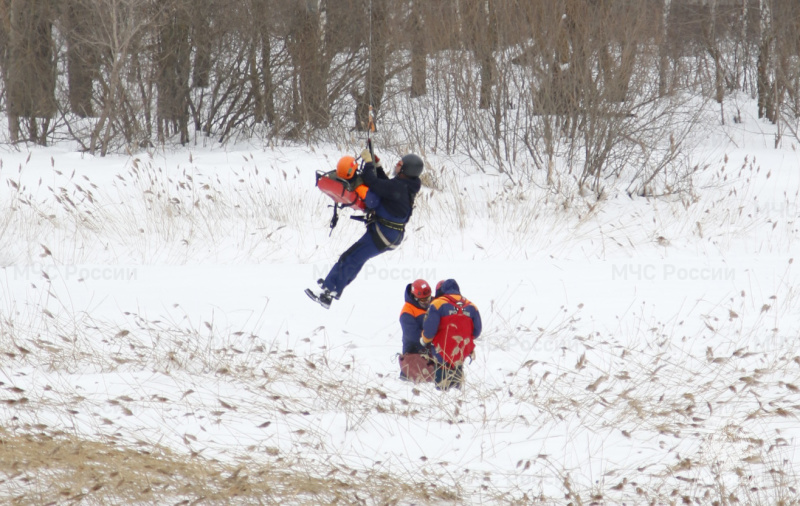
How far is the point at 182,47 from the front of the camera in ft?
48.1

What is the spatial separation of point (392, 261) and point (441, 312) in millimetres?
3176

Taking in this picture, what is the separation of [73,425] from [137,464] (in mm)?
615

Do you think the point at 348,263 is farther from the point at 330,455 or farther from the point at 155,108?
the point at 155,108

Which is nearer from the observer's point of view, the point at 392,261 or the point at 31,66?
the point at 392,261

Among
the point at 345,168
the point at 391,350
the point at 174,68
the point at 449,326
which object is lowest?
the point at 391,350

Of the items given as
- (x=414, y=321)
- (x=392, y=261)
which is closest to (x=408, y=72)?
(x=392, y=261)

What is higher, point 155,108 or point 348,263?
point 155,108

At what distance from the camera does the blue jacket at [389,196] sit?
5.51m

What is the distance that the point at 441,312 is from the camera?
5.16 m

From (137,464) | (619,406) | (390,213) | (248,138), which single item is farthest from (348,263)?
(248,138)

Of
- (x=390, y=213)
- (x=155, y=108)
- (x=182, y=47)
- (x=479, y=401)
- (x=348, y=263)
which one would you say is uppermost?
(x=182, y=47)

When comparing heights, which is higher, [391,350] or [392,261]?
[392,261]

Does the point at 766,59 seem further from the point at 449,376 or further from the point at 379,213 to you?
the point at 449,376

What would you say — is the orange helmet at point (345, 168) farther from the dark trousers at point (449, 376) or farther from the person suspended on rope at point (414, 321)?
the dark trousers at point (449, 376)
